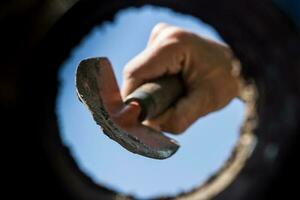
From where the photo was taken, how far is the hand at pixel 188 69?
2.64m

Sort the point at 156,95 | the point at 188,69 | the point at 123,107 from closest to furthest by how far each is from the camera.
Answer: the point at 123,107 < the point at 156,95 < the point at 188,69

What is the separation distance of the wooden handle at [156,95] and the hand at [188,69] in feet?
0.13

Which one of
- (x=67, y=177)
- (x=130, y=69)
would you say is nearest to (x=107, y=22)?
(x=130, y=69)

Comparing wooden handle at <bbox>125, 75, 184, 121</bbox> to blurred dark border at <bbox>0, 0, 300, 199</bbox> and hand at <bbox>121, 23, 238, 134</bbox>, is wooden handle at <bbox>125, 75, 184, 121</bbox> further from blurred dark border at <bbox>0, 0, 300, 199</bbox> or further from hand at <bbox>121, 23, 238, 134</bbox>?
blurred dark border at <bbox>0, 0, 300, 199</bbox>

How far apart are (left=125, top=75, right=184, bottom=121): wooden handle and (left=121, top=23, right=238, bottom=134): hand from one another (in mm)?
40

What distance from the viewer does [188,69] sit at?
9.27 ft

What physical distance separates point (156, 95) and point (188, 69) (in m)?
0.55

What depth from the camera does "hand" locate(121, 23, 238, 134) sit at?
2645 mm

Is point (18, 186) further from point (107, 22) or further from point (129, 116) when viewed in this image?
point (129, 116)

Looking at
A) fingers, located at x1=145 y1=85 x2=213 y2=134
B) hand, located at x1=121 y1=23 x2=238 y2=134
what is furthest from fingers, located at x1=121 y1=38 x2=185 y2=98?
fingers, located at x1=145 y1=85 x2=213 y2=134

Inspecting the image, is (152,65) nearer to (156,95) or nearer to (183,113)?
(183,113)

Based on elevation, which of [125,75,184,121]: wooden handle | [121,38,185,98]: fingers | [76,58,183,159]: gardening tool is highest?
[121,38,185,98]: fingers

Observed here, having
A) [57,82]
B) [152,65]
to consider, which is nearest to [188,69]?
[152,65]

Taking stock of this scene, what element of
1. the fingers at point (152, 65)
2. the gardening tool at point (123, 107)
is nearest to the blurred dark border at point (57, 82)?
the fingers at point (152, 65)
